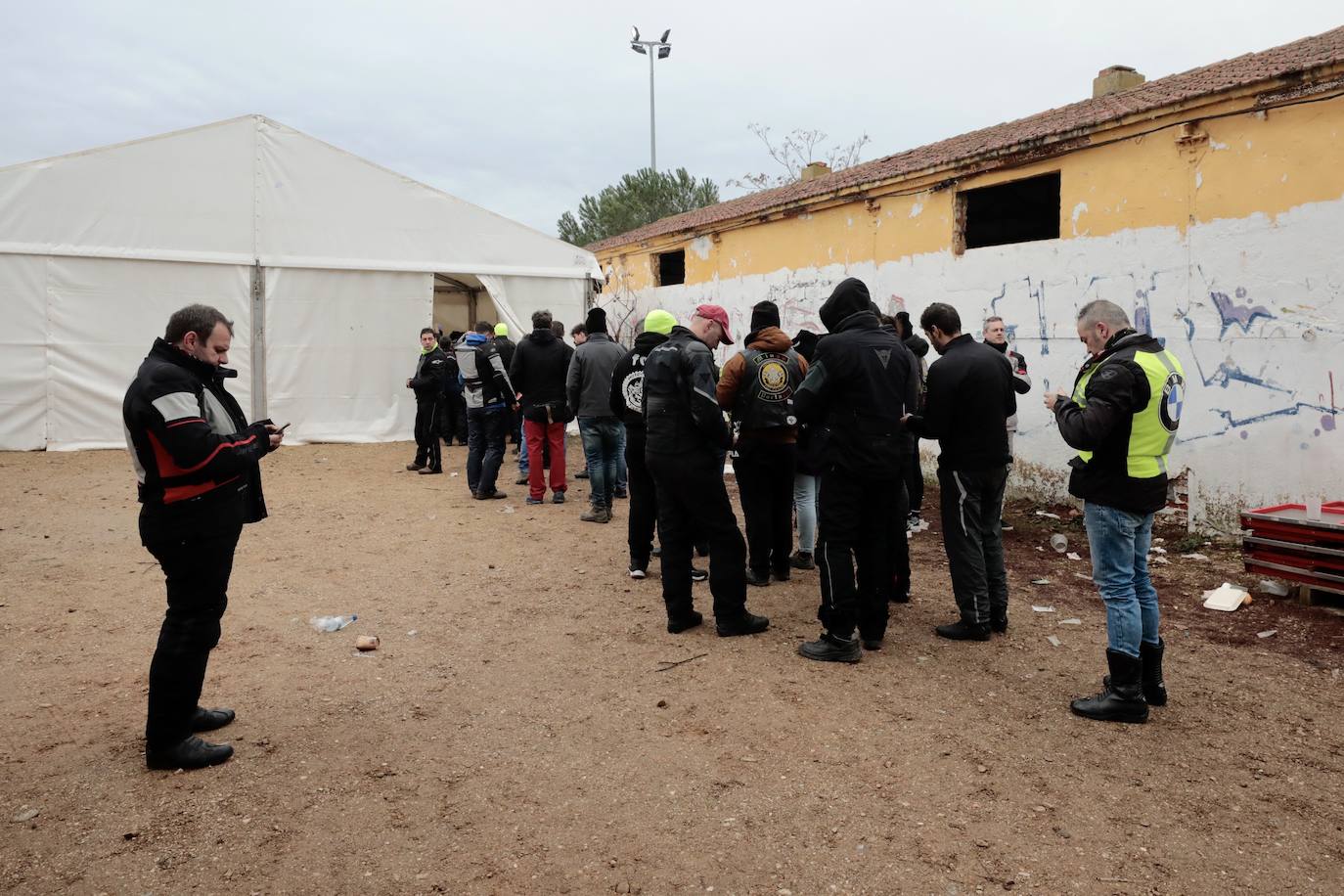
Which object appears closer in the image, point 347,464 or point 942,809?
point 942,809

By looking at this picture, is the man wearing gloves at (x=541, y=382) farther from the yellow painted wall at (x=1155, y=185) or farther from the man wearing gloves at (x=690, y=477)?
the yellow painted wall at (x=1155, y=185)

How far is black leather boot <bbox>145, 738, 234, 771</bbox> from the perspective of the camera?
3.43 m

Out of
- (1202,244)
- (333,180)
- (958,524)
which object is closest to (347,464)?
(333,180)

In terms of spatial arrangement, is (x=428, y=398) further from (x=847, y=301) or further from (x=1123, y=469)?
(x=1123, y=469)

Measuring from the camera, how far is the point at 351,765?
351 centimetres

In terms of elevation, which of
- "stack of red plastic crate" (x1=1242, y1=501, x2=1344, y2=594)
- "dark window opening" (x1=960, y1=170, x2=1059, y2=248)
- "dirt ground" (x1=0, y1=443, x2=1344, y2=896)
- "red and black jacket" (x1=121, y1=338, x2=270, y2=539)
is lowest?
"dirt ground" (x1=0, y1=443, x2=1344, y2=896)

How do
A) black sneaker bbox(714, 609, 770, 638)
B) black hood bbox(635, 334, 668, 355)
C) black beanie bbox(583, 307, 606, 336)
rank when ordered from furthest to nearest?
1. black beanie bbox(583, 307, 606, 336)
2. black hood bbox(635, 334, 668, 355)
3. black sneaker bbox(714, 609, 770, 638)

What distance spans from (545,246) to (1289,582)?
36.7ft

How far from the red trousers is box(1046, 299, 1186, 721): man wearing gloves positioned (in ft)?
18.6

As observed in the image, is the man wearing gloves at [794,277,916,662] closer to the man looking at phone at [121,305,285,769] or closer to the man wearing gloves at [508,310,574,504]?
the man looking at phone at [121,305,285,769]

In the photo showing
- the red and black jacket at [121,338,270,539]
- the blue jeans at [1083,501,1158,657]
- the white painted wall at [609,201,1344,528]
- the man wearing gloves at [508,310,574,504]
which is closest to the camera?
the red and black jacket at [121,338,270,539]

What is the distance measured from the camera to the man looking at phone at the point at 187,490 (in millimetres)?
3199

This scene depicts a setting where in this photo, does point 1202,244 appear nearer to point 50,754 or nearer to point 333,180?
point 50,754

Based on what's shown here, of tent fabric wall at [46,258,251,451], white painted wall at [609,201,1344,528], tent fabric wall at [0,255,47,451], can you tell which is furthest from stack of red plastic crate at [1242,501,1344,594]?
tent fabric wall at [0,255,47,451]
